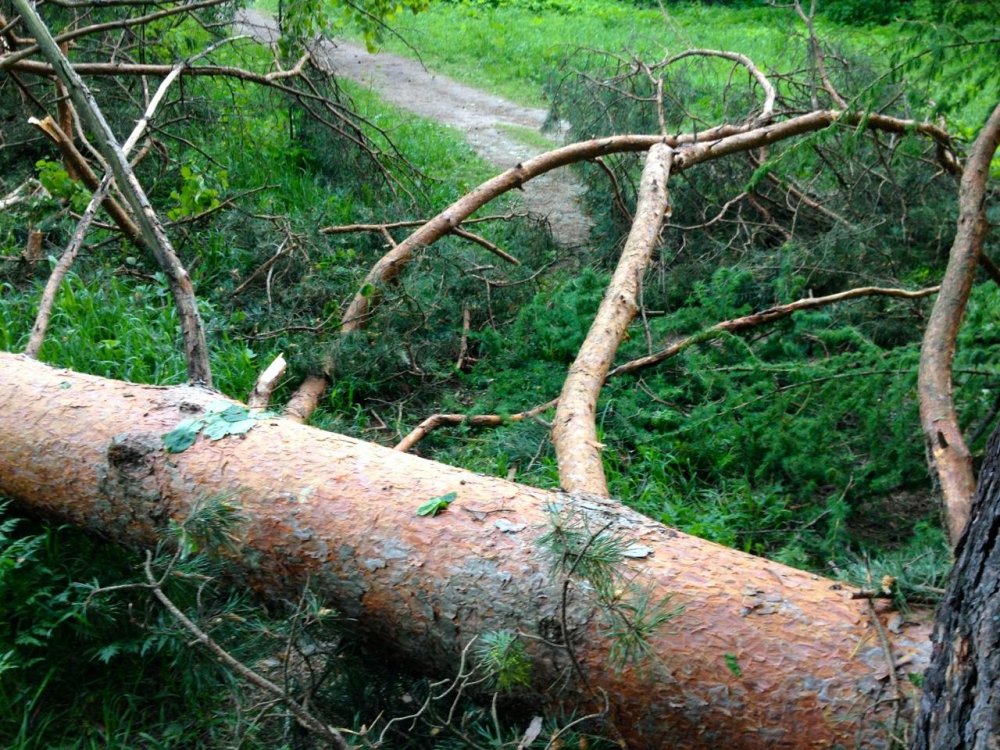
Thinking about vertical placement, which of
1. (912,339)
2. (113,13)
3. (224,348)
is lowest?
(224,348)

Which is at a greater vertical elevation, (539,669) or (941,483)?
(941,483)

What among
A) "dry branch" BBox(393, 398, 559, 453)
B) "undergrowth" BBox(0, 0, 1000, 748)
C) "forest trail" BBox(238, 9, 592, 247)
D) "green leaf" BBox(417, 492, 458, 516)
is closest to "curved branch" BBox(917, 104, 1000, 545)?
"undergrowth" BBox(0, 0, 1000, 748)

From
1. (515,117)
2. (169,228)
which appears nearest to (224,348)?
(169,228)

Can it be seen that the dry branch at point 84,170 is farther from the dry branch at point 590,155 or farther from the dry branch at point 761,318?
the dry branch at point 761,318

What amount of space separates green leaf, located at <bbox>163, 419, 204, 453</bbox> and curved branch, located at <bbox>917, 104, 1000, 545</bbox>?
218 cm

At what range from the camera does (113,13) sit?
24.3 ft

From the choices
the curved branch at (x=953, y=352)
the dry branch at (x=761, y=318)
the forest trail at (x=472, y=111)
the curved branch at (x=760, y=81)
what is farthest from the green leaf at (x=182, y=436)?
the forest trail at (x=472, y=111)

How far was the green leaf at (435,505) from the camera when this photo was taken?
2482 millimetres

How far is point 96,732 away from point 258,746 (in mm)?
508

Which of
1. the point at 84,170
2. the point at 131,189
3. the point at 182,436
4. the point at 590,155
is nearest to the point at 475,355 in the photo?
the point at 590,155

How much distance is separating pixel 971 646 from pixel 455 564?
120 centimetres

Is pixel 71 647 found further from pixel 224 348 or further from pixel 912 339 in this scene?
pixel 912 339

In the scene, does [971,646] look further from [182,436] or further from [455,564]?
[182,436]

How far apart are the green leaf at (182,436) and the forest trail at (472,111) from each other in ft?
14.1
